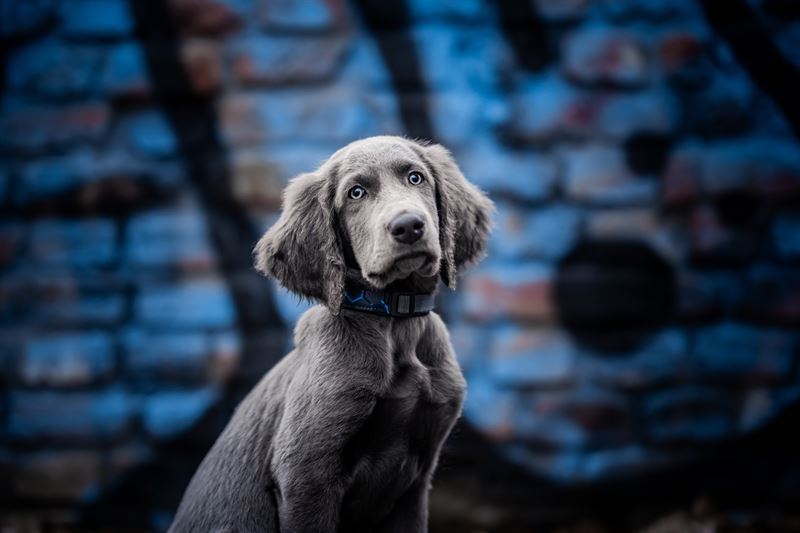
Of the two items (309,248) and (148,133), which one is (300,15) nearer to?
(148,133)

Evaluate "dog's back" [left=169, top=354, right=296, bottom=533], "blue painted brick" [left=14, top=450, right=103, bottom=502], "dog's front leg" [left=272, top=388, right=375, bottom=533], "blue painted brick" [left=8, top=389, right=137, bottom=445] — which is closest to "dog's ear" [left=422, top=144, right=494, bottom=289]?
"dog's front leg" [left=272, top=388, right=375, bottom=533]

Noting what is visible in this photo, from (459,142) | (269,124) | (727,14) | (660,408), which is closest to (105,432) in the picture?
(269,124)

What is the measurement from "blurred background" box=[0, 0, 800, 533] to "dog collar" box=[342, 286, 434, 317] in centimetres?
134

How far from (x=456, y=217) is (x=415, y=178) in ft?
0.44

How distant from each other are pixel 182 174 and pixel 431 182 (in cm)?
164

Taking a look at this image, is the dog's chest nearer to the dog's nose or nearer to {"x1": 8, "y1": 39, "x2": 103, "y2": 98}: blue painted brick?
the dog's nose

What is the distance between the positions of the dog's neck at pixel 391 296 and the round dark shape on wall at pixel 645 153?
1.64 metres

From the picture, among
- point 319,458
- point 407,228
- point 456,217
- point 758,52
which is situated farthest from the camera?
point 758,52

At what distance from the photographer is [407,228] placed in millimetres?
1016

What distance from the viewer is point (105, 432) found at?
8.23 ft

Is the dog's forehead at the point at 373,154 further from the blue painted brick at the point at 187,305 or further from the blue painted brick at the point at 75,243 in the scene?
the blue painted brick at the point at 75,243

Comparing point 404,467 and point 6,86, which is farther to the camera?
point 6,86

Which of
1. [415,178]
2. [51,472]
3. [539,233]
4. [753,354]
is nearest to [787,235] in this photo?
[753,354]

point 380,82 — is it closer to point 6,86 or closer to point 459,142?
point 459,142
